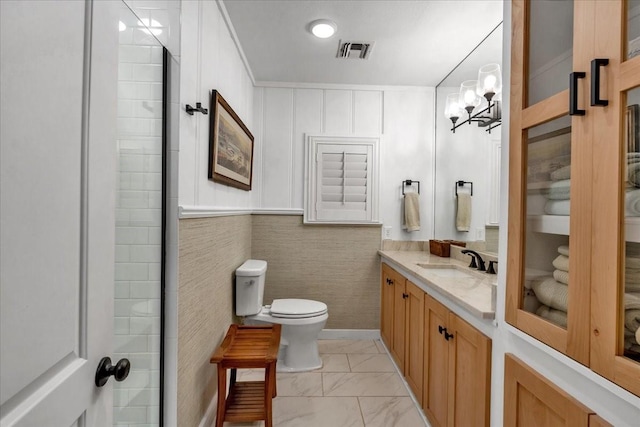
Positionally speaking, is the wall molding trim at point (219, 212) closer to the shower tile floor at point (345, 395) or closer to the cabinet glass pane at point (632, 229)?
the shower tile floor at point (345, 395)

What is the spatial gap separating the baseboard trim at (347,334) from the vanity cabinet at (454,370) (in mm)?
1343

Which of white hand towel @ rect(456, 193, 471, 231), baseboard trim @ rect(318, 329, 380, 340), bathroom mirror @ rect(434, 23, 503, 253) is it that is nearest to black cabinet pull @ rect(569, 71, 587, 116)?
bathroom mirror @ rect(434, 23, 503, 253)

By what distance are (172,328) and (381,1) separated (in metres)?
A: 2.09

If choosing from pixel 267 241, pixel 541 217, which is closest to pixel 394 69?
pixel 267 241

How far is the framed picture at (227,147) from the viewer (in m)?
1.89

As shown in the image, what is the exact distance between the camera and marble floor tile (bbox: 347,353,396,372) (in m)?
2.63

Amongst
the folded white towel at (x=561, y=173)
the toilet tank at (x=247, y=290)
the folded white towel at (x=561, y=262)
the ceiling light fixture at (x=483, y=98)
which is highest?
the ceiling light fixture at (x=483, y=98)

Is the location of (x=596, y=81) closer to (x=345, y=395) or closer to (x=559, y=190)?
(x=559, y=190)

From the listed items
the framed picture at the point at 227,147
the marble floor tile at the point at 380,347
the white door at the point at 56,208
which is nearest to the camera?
the white door at the point at 56,208

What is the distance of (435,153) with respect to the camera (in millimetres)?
3303

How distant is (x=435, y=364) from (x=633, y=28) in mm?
1594

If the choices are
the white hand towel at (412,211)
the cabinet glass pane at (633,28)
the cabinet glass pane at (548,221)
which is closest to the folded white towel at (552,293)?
the cabinet glass pane at (548,221)

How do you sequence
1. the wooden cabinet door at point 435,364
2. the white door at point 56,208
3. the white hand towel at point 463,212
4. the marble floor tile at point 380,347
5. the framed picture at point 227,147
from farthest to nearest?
the marble floor tile at point 380,347, the white hand towel at point 463,212, the framed picture at point 227,147, the wooden cabinet door at point 435,364, the white door at point 56,208

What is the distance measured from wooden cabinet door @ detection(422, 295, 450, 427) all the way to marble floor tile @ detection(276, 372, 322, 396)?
0.77m
